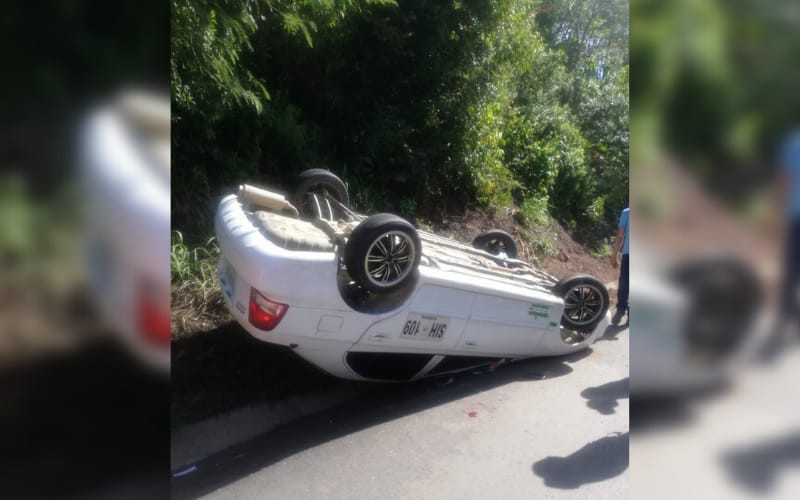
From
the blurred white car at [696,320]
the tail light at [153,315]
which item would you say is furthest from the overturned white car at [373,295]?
the blurred white car at [696,320]

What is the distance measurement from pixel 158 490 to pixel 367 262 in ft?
9.19

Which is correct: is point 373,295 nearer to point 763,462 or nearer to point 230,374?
point 230,374

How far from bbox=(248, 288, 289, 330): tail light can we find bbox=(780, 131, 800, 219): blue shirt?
9.88 ft

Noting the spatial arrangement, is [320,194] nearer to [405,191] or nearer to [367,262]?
[367,262]

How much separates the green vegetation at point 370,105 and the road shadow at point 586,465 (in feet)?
12.3

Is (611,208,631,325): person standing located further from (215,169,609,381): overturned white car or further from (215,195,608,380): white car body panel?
(215,195,608,380): white car body panel

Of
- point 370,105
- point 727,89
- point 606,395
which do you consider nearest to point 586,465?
point 606,395

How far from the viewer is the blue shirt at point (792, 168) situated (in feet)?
4.04

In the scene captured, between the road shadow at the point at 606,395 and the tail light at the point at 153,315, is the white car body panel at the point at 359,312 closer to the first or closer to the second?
the road shadow at the point at 606,395

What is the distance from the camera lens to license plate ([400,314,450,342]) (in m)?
4.43

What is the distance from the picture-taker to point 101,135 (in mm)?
1220

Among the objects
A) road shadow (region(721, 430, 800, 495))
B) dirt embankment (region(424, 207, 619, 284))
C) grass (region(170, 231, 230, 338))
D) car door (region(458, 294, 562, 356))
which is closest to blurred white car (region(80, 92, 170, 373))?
road shadow (region(721, 430, 800, 495))

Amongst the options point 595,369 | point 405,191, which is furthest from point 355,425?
point 405,191

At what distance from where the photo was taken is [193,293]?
5480mm
